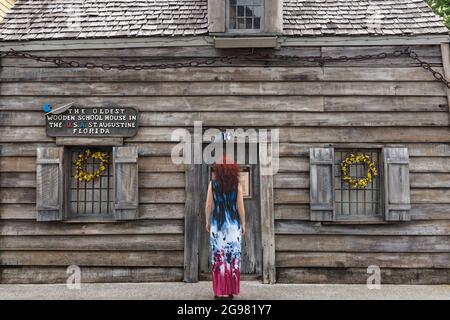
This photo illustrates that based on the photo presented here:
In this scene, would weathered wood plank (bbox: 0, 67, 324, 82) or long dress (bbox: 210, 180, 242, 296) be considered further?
weathered wood plank (bbox: 0, 67, 324, 82)

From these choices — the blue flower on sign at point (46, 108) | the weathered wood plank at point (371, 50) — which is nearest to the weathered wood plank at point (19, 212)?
the blue flower on sign at point (46, 108)

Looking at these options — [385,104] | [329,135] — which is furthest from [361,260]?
[385,104]

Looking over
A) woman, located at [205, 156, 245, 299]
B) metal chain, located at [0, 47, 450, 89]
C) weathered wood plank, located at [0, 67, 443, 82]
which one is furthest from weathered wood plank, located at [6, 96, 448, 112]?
woman, located at [205, 156, 245, 299]

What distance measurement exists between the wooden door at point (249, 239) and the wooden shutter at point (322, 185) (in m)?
0.83

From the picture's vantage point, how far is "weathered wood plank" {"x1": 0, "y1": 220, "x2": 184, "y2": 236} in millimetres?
6586

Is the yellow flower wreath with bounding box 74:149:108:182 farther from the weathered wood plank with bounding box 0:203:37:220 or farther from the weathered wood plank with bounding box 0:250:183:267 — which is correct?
the weathered wood plank with bounding box 0:250:183:267

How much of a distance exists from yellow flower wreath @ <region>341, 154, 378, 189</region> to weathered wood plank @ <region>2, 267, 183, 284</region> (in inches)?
114

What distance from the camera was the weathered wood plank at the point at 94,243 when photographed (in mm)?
6582

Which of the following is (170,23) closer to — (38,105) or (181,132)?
(181,132)

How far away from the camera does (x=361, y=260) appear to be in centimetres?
655

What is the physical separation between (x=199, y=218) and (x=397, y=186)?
9.77 feet

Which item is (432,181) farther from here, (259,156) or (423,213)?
(259,156)

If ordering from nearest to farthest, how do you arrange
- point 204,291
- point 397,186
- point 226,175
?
point 226,175 → point 204,291 → point 397,186

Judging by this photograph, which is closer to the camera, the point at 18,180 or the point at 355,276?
the point at 355,276
